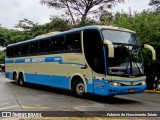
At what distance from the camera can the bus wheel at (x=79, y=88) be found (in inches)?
557

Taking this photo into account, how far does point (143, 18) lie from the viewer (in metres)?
20.1

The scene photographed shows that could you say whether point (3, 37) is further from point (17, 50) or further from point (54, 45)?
point (54, 45)

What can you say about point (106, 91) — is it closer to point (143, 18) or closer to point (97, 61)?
point (97, 61)

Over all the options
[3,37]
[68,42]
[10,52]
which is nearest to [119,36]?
[68,42]

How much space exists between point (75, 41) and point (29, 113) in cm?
556

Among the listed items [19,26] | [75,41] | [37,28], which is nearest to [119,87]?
[75,41]

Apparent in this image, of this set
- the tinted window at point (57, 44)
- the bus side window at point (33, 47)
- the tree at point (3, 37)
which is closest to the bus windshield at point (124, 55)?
the tinted window at point (57, 44)

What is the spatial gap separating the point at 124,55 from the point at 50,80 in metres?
5.48

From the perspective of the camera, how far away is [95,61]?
518 inches

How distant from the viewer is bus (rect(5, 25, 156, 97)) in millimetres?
12547

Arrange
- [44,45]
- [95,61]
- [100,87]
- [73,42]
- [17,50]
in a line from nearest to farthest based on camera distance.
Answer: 1. [100,87]
2. [95,61]
3. [73,42]
4. [44,45]
5. [17,50]

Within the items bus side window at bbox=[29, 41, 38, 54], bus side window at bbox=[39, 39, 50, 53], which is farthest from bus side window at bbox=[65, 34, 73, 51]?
bus side window at bbox=[29, 41, 38, 54]

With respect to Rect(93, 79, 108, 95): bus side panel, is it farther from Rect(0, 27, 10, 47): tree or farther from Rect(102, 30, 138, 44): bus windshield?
Rect(0, 27, 10, 47): tree

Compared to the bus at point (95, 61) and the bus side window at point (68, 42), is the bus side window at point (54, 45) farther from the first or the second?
the bus side window at point (68, 42)
